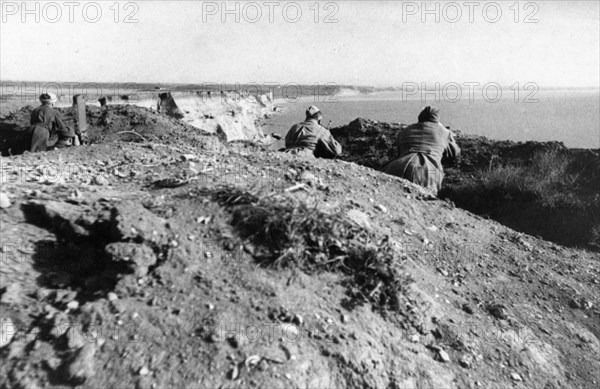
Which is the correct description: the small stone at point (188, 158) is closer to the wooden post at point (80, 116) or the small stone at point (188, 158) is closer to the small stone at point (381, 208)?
the small stone at point (381, 208)

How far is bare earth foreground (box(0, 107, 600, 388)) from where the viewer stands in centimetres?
228

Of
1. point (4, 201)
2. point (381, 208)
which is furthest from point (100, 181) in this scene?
point (381, 208)

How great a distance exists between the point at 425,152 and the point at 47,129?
20.7 feet

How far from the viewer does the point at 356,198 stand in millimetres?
4172

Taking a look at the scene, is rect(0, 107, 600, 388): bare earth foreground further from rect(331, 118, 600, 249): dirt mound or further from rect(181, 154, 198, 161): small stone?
rect(331, 118, 600, 249): dirt mound

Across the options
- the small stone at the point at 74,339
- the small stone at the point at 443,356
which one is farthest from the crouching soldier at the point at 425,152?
the small stone at the point at 74,339

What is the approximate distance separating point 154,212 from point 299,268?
1.01m

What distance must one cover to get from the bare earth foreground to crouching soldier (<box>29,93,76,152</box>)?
437cm

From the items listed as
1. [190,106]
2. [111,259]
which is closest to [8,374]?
[111,259]

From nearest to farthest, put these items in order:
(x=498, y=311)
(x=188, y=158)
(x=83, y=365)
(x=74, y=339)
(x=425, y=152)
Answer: (x=83, y=365)
(x=74, y=339)
(x=498, y=311)
(x=188, y=158)
(x=425, y=152)

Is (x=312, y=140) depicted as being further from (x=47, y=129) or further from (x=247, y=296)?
(x=247, y=296)

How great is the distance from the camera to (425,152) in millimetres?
6301

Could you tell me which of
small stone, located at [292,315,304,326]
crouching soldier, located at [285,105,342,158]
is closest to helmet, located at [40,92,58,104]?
crouching soldier, located at [285,105,342,158]

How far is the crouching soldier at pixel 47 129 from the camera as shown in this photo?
7.77m
